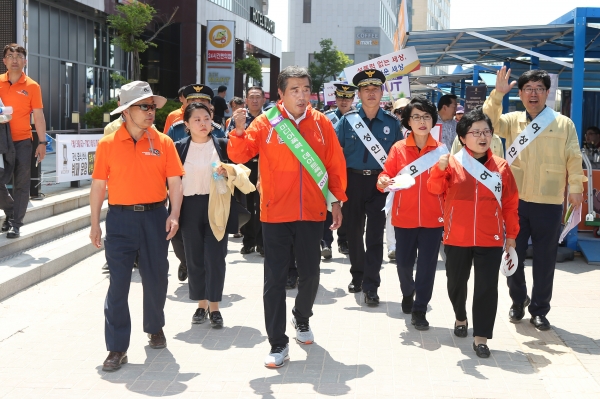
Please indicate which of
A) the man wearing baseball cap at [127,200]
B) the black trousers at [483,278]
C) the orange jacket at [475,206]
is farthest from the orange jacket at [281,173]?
the black trousers at [483,278]

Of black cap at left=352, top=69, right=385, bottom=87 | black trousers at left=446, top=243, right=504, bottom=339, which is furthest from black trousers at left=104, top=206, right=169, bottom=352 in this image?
black cap at left=352, top=69, right=385, bottom=87

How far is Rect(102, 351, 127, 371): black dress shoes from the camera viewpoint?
5.52 meters

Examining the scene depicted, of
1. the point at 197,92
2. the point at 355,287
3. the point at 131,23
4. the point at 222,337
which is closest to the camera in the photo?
the point at 222,337

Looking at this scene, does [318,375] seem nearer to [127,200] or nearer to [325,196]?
[325,196]

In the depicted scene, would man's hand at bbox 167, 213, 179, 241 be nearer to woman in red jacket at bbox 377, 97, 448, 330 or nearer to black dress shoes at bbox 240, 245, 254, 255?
woman in red jacket at bbox 377, 97, 448, 330

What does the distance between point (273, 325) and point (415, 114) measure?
2.29m

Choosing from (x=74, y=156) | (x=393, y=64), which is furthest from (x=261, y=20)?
(x=393, y=64)

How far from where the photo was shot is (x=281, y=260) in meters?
5.78

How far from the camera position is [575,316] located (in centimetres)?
722

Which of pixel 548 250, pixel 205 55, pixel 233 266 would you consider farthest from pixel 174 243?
pixel 205 55

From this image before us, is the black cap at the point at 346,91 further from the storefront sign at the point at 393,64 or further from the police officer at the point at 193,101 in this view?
the police officer at the point at 193,101

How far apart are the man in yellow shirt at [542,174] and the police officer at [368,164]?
50.4 inches

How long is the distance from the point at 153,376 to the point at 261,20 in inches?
2198

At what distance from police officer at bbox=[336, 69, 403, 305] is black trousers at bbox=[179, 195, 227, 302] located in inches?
60.4
